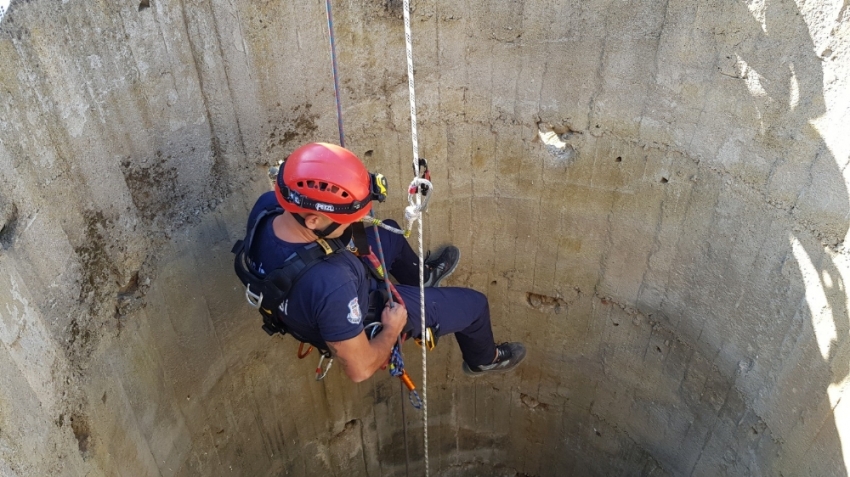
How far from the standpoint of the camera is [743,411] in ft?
11.9

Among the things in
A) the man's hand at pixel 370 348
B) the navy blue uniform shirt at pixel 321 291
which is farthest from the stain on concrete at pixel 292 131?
the man's hand at pixel 370 348

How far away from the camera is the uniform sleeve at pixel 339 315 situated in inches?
108

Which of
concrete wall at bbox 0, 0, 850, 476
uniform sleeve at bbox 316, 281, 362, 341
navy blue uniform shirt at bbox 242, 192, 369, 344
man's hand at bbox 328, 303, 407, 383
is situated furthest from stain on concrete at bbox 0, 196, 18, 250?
man's hand at bbox 328, 303, 407, 383

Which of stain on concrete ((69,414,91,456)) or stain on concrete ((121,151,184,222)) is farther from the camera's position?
stain on concrete ((121,151,184,222))

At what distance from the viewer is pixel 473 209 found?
4324mm

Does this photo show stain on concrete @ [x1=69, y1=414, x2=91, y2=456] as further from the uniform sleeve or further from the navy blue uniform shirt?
the uniform sleeve

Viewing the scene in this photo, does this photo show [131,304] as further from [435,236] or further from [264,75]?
[435,236]

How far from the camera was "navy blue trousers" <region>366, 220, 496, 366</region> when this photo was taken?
3.45m

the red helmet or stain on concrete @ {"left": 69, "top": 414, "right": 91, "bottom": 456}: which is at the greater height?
the red helmet

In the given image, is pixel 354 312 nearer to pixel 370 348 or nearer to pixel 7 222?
pixel 370 348

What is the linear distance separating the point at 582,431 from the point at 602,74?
272 centimetres

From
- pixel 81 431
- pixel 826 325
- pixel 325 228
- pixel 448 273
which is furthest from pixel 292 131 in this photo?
pixel 826 325

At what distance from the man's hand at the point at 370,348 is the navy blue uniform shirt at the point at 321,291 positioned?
0.19ft

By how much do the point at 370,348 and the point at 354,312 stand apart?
24cm
